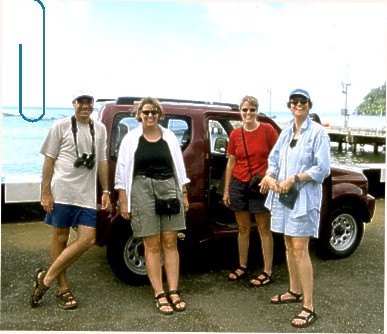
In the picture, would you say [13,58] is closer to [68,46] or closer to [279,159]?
[68,46]

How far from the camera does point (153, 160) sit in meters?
3.32

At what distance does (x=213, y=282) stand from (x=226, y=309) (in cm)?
45

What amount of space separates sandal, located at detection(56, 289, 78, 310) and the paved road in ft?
0.15

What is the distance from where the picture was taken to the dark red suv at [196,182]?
3559 mm

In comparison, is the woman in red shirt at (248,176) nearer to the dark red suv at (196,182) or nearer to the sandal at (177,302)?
the dark red suv at (196,182)

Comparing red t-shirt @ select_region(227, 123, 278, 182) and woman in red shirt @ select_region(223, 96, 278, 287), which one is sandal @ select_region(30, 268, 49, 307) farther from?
red t-shirt @ select_region(227, 123, 278, 182)

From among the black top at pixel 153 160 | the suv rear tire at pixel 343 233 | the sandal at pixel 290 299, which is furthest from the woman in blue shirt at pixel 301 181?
the suv rear tire at pixel 343 233

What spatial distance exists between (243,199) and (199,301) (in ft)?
2.70

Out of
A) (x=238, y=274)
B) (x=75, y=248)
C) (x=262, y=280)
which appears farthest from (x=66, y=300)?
(x=262, y=280)

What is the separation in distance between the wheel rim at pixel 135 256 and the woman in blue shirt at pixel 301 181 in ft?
A: 3.41

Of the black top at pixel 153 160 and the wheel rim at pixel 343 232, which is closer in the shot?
the black top at pixel 153 160

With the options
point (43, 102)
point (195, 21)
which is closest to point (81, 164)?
point (43, 102)

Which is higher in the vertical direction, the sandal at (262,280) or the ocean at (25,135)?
the ocean at (25,135)

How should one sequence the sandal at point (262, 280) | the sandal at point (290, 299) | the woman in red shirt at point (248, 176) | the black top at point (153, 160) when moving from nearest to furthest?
1. the black top at point (153, 160)
2. the sandal at point (290, 299)
3. the woman in red shirt at point (248, 176)
4. the sandal at point (262, 280)
